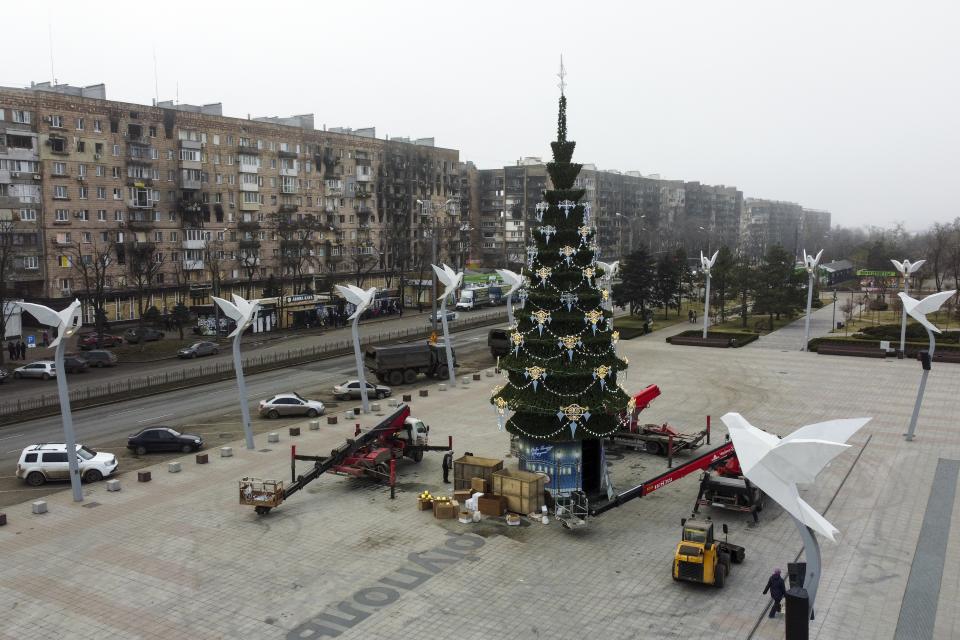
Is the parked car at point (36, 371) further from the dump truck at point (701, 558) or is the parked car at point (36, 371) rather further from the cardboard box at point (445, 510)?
the dump truck at point (701, 558)

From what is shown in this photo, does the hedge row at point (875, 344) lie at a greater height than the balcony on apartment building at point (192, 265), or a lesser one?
lesser

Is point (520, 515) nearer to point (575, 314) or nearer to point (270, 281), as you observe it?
point (575, 314)

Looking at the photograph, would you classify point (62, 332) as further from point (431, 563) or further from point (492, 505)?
point (492, 505)

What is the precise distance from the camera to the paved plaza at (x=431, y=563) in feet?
55.4

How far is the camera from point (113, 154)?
67625mm

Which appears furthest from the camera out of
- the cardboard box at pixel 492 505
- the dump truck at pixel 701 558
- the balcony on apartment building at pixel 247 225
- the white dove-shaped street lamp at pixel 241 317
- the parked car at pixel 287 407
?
the balcony on apartment building at pixel 247 225

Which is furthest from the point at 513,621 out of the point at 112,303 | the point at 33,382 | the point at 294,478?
Answer: the point at 112,303

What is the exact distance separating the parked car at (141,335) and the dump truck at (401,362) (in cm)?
2314

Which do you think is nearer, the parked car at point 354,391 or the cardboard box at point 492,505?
the cardboard box at point 492,505

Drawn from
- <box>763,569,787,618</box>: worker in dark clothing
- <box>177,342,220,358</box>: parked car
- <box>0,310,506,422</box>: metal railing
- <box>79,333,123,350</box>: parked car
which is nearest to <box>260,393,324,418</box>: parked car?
<box>0,310,506,422</box>: metal railing

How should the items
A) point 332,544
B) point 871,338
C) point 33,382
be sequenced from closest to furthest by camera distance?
point 332,544 < point 33,382 < point 871,338

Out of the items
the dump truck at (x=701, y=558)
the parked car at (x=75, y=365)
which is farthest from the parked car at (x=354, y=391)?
the dump truck at (x=701, y=558)

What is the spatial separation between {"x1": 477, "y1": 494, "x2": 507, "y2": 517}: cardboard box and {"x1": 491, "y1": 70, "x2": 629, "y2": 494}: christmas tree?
1566 mm

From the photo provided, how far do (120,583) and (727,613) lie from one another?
14.9 metres
